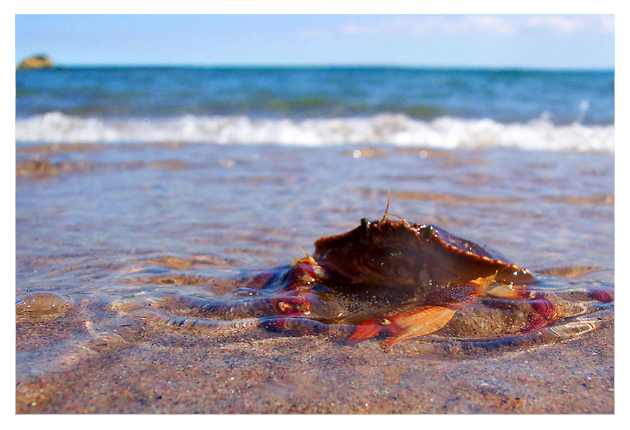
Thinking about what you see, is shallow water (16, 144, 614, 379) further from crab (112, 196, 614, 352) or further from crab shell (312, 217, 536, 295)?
crab shell (312, 217, 536, 295)

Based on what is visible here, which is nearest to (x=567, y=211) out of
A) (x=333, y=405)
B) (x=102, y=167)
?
(x=333, y=405)

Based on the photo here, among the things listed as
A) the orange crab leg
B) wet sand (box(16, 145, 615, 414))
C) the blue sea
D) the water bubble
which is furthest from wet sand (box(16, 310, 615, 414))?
the blue sea

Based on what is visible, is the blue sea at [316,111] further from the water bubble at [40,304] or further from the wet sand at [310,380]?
the wet sand at [310,380]

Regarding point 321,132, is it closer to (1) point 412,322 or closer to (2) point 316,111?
(2) point 316,111

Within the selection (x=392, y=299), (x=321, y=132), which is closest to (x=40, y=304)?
(x=392, y=299)
